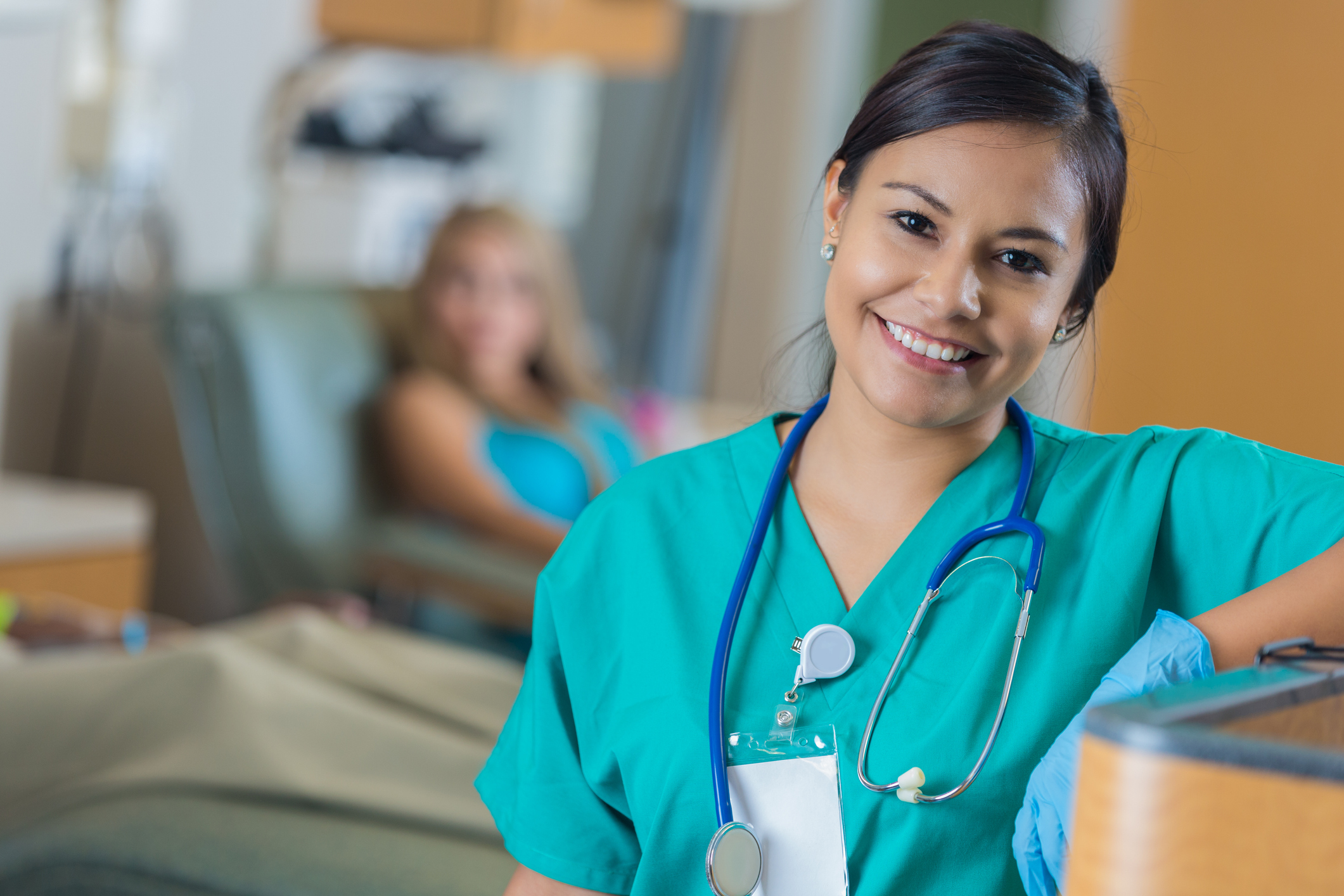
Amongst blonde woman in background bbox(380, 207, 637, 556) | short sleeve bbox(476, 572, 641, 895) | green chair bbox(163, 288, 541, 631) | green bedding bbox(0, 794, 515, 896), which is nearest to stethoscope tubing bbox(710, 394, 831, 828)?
short sleeve bbox(476, 572, 641, 895)

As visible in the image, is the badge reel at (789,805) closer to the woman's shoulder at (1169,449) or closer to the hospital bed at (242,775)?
the woman's shoulder at (1169,449)

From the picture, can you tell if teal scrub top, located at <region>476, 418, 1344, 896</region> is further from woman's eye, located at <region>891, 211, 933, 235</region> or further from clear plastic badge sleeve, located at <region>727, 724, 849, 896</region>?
woman's eye, located at <region>891, 211, 933, 235</region>

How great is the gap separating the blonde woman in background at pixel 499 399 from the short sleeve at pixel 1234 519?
5.78ft

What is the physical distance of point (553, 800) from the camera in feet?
2.76

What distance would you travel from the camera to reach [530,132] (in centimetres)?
409

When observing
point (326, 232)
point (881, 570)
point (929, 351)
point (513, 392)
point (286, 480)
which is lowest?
point (286, 480)

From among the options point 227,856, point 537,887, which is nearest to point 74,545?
point 227,856

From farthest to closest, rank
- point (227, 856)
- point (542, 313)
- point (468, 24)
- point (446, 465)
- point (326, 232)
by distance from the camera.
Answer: point (326, 232) → point (542, 313) → point (468, 24) → point (446, 465) → point (227, 856)

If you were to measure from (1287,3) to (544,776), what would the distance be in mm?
593

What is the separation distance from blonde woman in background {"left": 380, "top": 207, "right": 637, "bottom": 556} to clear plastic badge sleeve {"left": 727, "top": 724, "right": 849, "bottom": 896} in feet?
5.60

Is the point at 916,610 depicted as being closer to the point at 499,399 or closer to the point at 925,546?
the point at 925,546

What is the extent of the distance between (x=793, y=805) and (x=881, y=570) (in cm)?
15

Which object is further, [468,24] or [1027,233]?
[468,24]

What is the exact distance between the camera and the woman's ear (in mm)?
804
